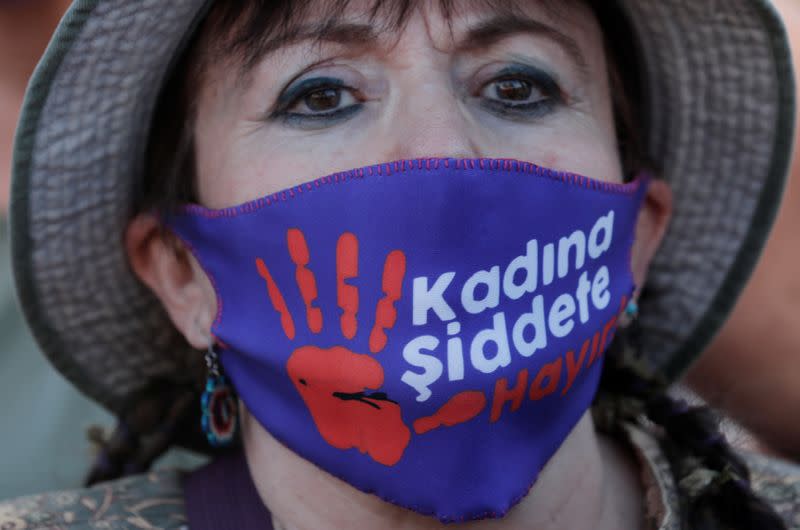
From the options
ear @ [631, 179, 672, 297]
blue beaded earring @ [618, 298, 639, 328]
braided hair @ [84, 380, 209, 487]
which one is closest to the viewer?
blue beaded earring @ [618, 298, 639, 328]

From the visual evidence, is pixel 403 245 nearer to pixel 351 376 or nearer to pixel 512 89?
pixel 351 376

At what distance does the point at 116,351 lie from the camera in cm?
271

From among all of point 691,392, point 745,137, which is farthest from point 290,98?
point 691,392

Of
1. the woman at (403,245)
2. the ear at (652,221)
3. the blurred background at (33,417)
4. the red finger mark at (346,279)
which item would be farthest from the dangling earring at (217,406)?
the ear at (652,221)

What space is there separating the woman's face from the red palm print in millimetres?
211

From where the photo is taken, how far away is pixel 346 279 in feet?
6.61

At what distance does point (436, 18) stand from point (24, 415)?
1.80m

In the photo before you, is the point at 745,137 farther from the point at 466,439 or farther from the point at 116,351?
the point at 116,351

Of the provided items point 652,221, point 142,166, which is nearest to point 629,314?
point 652,221

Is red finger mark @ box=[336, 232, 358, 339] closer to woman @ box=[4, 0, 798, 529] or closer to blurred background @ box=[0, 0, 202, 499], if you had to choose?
woman @ box=[4, 0, 798, 529]

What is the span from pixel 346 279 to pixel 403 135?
0.30m

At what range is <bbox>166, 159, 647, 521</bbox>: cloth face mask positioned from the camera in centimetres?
198

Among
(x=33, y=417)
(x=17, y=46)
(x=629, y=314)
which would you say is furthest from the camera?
(x=17, y=46)

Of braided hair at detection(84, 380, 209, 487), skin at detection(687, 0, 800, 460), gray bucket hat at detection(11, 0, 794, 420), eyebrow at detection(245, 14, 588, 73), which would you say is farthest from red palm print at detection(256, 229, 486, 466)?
skin at detection(687, 0, 800, 460)
